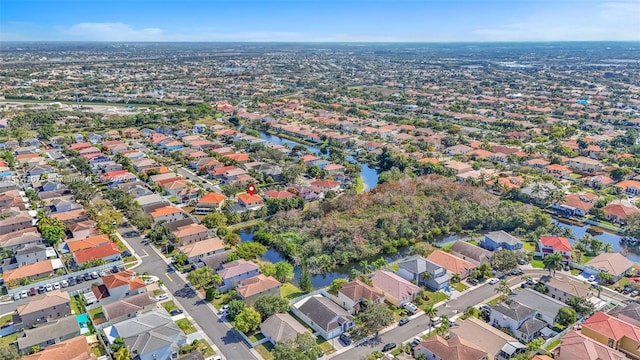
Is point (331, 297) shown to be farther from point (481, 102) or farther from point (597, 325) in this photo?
point (481, 102)

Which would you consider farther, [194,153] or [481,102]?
[481,102]

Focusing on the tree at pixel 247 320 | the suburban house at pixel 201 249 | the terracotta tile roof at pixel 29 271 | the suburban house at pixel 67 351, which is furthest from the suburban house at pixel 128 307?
the terracotta tile roof at pixel 29 271

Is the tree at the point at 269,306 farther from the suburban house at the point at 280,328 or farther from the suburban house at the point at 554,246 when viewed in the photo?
the suburban house at the point at 554,246

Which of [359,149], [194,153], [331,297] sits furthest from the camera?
[359,149]

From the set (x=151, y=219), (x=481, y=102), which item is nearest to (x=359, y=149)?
(x=151, y=219)

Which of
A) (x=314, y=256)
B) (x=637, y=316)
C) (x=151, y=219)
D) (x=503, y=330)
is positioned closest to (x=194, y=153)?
(x=151, y=219)

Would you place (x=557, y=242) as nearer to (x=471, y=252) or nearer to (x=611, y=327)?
(x=471, y=252)

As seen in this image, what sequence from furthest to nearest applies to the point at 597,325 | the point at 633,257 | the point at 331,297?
the point at 633,257
the point at 331,297
the point at 597,325
